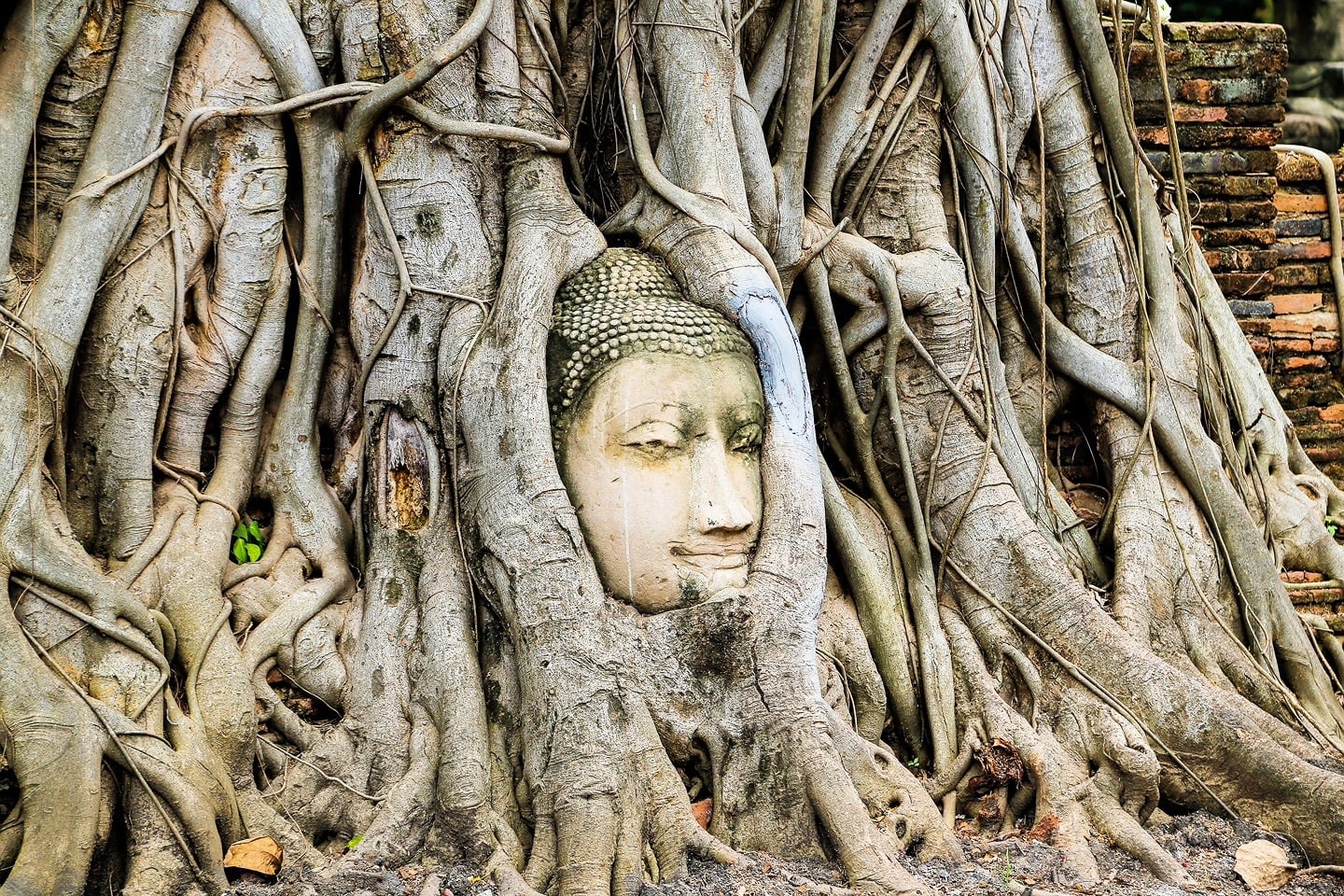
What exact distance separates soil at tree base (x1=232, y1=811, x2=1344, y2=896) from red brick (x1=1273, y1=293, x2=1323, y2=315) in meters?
3.12

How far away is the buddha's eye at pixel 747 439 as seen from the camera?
3672 mm

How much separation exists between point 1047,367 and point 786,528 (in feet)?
4.90

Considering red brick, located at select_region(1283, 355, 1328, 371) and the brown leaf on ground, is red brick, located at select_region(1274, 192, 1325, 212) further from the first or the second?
the brown leaf on ground

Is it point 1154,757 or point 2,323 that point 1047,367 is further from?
point 2,323

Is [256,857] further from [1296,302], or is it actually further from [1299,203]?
[1299,203]

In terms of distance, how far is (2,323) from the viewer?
3.37 meters

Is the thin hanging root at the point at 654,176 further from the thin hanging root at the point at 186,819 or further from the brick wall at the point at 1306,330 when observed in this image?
the brick wall at the point at 1306,330

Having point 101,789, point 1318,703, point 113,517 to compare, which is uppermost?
point 113,517

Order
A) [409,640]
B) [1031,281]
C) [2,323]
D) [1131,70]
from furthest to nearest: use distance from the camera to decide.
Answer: [1131,70]
[1031,281]
[409,640]
[2,323]

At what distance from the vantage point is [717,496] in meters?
3.57

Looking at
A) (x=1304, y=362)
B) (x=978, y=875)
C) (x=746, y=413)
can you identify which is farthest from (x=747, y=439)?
(x=1304, y=362)

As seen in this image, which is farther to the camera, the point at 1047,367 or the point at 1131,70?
the point at 1131,70

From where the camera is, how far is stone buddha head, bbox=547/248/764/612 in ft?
11.7

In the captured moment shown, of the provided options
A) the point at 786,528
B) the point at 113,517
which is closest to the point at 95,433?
the point at 113,517
